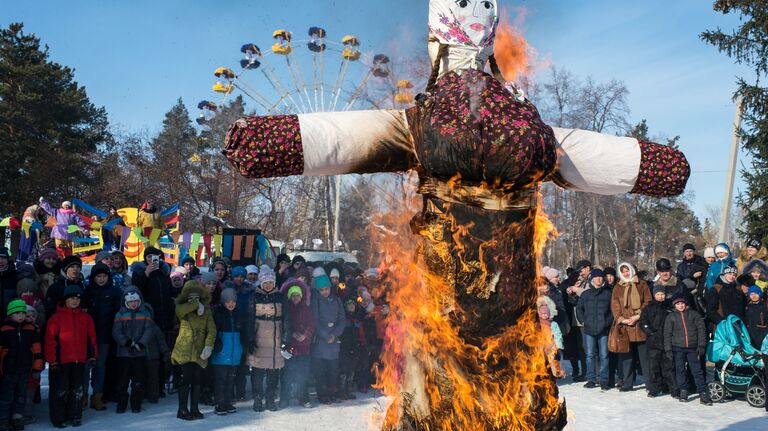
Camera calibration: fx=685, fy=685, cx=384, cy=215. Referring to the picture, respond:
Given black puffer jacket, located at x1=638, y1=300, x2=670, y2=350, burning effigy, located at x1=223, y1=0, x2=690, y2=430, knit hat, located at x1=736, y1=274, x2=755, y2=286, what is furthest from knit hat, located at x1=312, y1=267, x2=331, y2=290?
burning effigy, located at x1=223, y1=0, x2=690, y2=430

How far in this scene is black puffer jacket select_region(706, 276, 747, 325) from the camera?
966 cm

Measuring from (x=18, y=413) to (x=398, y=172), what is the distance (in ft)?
20.2

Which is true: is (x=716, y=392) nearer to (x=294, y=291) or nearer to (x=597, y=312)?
(x=597, y=312)

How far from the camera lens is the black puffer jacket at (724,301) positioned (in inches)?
380

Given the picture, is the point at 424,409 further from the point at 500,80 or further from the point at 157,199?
the point at 157,199

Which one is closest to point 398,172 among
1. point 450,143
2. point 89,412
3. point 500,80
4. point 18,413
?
point 450,143

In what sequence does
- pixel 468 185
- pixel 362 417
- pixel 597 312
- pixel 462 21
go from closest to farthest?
1. pixel 468 185
2. pixel 462 21
3. pixel 362 417
4. pixel 597 312

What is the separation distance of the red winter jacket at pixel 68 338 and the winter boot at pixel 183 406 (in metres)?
1.11

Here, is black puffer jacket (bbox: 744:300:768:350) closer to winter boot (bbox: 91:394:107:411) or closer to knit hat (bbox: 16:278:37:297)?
winter boot (bbox: 91:394:107:411)

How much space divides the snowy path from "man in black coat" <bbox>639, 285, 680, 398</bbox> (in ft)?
1.25

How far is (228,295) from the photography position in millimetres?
8797

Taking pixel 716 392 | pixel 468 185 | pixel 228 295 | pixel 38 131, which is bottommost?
pixel 716 392

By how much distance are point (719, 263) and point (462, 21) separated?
29.1 feet

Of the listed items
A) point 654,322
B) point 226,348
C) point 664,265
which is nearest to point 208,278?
point 226,348
